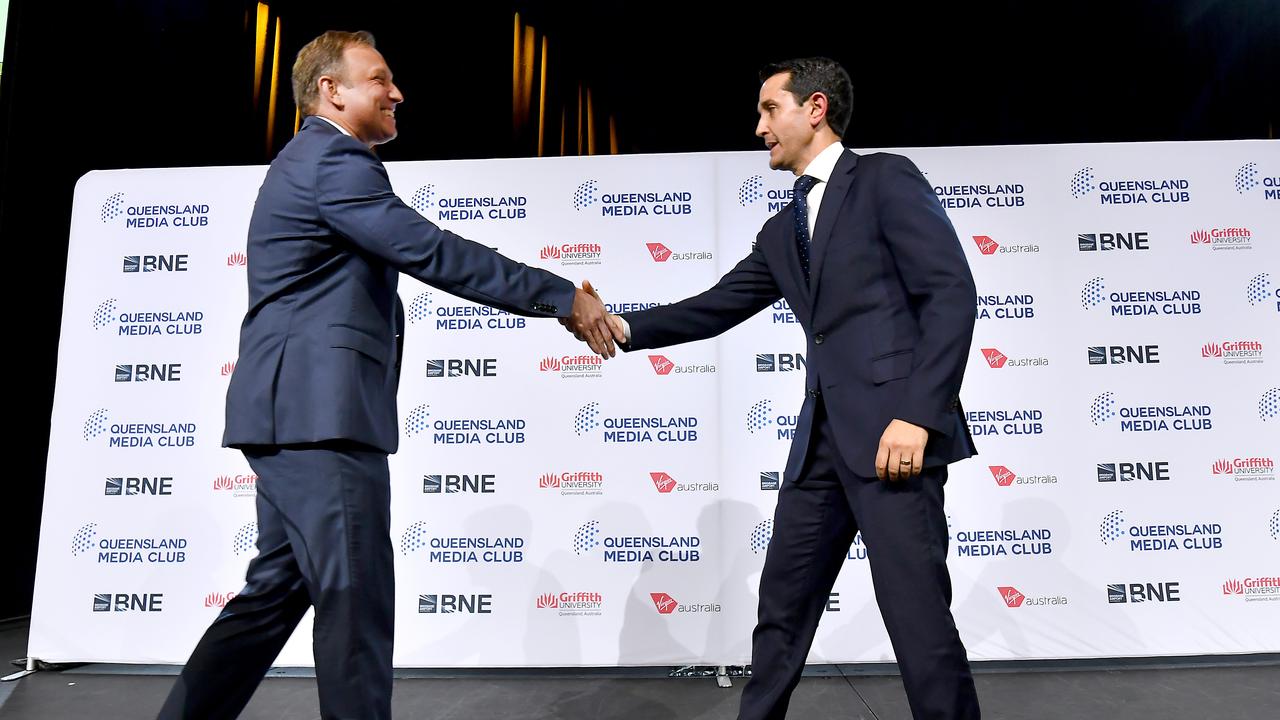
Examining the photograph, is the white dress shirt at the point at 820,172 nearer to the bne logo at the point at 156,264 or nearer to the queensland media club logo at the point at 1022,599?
the queensland media club logo at the point at 1022,599

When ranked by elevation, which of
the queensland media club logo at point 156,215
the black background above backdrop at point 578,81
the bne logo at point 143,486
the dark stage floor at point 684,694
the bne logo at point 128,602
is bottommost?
the dark stage floor at point 684,694

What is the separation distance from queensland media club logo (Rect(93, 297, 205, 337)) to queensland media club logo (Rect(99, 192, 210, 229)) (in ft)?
1.34

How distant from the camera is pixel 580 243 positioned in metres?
3.52

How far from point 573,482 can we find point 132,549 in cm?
195

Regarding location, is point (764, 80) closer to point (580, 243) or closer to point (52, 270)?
point (580, 243)

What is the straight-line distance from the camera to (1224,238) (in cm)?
343

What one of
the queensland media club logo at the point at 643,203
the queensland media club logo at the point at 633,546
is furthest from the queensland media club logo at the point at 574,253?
the queensland media club logo at the point at 633,546

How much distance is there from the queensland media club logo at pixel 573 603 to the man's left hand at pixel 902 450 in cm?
192

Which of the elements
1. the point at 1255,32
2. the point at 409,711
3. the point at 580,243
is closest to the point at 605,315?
the point at 580,243

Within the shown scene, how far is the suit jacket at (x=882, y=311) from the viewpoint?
65.1 inches

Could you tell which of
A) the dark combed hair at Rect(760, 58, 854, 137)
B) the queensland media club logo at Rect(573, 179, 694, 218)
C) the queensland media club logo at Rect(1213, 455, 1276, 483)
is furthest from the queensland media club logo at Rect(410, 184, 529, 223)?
the queensland media club logo at Rect(1213, 455, 1276, 483)

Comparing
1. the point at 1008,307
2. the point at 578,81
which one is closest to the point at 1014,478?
the point at 1008,307

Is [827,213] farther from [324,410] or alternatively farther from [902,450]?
[324,410]

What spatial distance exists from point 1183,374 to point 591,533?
8.61 feet
